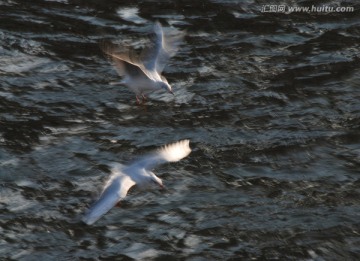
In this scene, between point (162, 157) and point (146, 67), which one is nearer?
point (162, 157)

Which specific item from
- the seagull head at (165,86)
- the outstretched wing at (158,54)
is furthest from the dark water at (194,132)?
the outstretched wing at (158,54)

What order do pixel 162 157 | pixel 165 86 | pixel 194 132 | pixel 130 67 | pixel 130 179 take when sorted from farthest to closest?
pixel 165 86
pixel 194 132
pixel 130 67
pixel 162 157
pixel 130 179

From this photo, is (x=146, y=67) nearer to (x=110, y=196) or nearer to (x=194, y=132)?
(x=194, y=132)

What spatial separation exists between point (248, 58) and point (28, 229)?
4941mm

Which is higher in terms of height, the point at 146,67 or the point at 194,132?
the point at 146,67

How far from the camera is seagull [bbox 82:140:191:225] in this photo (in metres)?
8.51

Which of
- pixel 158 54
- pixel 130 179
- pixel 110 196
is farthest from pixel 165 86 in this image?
pixel 110 196

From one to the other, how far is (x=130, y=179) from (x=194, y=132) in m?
2.25

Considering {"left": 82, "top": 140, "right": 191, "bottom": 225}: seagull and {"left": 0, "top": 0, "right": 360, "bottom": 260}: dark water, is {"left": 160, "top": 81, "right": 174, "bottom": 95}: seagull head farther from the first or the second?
{"left": 82, "top": 140, "right": 191, "bottom": 225}: seagull

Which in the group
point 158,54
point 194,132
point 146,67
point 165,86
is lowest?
point 194,132

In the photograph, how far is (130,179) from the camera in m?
8.96

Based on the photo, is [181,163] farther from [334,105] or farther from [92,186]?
[334,105]

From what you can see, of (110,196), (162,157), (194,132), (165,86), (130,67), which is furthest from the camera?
(165,86)

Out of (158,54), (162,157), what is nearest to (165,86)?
(158,54)
